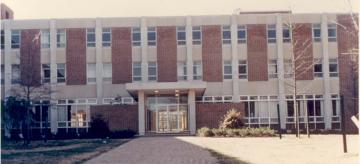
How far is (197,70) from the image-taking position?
125ft

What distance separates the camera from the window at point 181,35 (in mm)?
38094

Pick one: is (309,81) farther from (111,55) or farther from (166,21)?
(111,55)

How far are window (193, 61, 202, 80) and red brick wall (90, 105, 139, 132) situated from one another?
5202 mm

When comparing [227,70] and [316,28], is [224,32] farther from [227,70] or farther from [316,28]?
[316,28]

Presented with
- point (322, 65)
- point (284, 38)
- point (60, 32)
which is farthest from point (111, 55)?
point (322, 65)

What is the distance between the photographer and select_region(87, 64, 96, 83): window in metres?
38.2

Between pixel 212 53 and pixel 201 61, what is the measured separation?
1.02 meters

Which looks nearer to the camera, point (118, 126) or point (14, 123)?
point (14, 123)

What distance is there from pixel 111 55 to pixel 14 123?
14.3 meters

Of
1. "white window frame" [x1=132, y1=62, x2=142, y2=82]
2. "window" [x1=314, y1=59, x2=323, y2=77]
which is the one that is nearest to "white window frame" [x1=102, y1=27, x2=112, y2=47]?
"white window frame" [x1=132, y1=62, x2=142, y2=82]

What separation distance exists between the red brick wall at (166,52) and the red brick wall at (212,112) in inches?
155

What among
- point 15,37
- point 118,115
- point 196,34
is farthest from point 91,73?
point 196,34

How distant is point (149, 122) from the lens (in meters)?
36.7

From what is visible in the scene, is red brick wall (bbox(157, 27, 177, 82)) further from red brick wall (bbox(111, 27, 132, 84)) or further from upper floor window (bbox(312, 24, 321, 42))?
upper floor window (bbox(312, 24, 321, 42))
